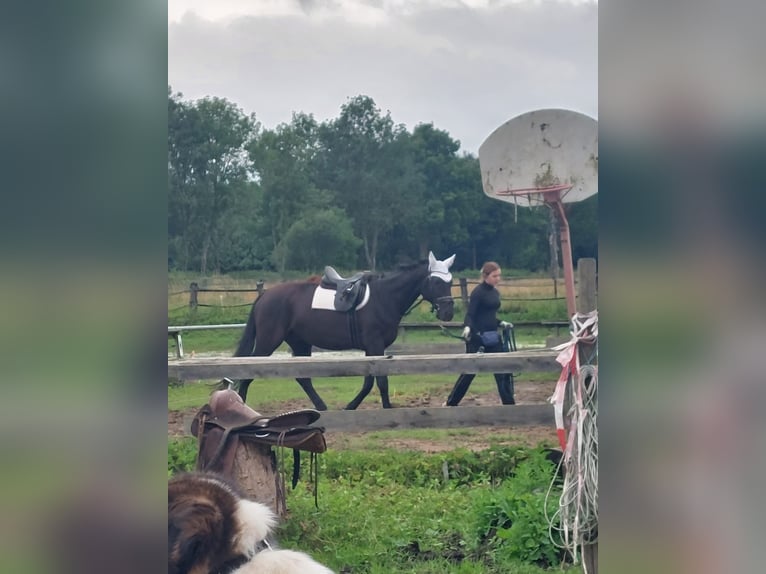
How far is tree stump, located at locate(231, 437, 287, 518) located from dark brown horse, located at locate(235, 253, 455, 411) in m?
3.86

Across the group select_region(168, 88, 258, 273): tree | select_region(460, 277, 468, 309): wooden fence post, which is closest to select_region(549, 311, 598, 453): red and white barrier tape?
select_region(168, 88, 258, 273): tree

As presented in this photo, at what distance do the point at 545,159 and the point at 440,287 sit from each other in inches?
96.6

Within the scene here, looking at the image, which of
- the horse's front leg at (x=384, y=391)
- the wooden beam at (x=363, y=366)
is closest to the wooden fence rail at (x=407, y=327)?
the horse's front leg at (x=384, y=391)

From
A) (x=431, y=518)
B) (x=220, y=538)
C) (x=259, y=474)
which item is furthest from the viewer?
(x=431, y=518)

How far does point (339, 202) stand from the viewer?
25.2 feet

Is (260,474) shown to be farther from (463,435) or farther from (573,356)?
(463,435)

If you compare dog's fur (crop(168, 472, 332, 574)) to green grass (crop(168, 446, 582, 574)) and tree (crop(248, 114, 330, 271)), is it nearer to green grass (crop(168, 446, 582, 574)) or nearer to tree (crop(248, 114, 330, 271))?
green grass (crop(168, 446, 582, 574))

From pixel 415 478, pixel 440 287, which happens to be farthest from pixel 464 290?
pixel 415 478

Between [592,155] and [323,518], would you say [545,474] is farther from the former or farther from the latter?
[592,155]

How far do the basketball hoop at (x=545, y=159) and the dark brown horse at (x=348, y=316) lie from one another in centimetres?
187
